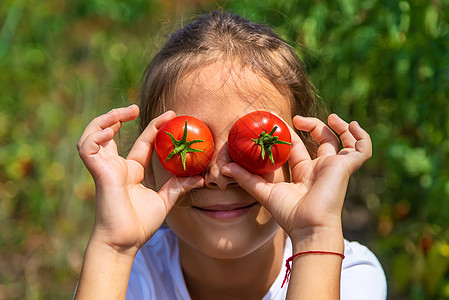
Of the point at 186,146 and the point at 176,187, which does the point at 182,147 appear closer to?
the point at 186,146

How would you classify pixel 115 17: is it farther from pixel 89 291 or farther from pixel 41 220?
pixel 89 291

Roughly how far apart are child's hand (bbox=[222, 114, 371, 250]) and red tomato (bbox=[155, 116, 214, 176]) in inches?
3.3

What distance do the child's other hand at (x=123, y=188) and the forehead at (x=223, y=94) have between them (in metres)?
0.07

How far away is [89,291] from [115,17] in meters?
2.09

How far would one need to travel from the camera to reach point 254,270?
5.93 ft

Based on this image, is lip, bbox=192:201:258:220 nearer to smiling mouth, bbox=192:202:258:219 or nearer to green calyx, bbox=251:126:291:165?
smiling mouth, bbox=192:202:258:219

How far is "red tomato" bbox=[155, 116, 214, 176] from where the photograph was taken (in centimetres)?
137

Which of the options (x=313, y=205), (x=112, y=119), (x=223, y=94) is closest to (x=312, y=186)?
(x=313, y=205)

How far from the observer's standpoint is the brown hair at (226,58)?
63.7 inches

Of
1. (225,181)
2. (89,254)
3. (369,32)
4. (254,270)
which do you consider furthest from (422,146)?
(89,254)

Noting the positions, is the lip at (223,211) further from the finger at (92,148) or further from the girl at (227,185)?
the finger at (92,148)

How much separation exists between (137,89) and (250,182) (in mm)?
1499

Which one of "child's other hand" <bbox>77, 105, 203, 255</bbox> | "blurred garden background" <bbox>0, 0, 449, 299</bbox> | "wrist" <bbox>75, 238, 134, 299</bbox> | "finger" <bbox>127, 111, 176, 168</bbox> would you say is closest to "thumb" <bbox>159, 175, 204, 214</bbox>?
"child's other hand" <bbox>77, 105, 203, 255</bbox>

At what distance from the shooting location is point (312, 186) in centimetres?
149
